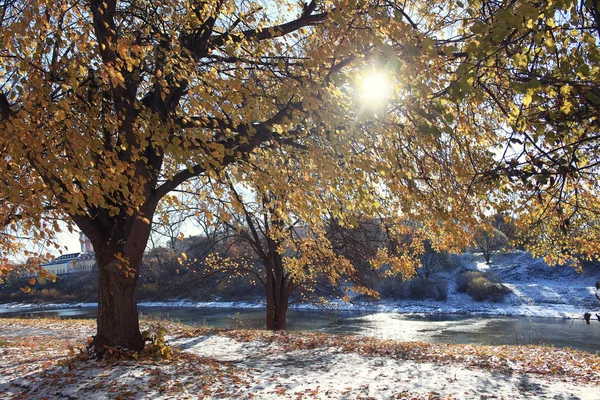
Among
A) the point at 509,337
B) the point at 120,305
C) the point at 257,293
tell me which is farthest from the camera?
the point at 257,293

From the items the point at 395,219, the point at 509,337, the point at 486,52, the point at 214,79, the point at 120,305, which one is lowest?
the point at 509,337

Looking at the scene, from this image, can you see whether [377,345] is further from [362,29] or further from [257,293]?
[257,293]

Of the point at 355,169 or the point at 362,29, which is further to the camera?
the point at 355,169

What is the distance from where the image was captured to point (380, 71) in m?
4.56

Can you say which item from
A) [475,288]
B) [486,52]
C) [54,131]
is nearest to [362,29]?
[486,52]

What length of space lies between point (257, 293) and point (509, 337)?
23.1 meters

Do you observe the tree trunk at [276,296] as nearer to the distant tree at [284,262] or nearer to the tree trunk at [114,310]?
the distant tree at [284,262]

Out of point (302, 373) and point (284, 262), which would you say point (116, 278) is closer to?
point (302, 373)

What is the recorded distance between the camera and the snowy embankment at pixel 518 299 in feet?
88.9

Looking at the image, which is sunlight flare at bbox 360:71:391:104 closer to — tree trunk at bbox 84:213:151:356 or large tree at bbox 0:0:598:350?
large tree at bbox 0:0:598:350

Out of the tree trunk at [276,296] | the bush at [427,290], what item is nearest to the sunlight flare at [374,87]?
the tree trunk at [276,296]

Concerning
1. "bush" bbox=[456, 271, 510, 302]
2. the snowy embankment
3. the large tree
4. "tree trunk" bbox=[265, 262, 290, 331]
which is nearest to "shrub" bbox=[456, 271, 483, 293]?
"bush" bbox=[456, 271, 510, 302]

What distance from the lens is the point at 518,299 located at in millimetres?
29828

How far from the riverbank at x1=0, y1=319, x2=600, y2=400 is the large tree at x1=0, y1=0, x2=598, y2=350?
1.14m
